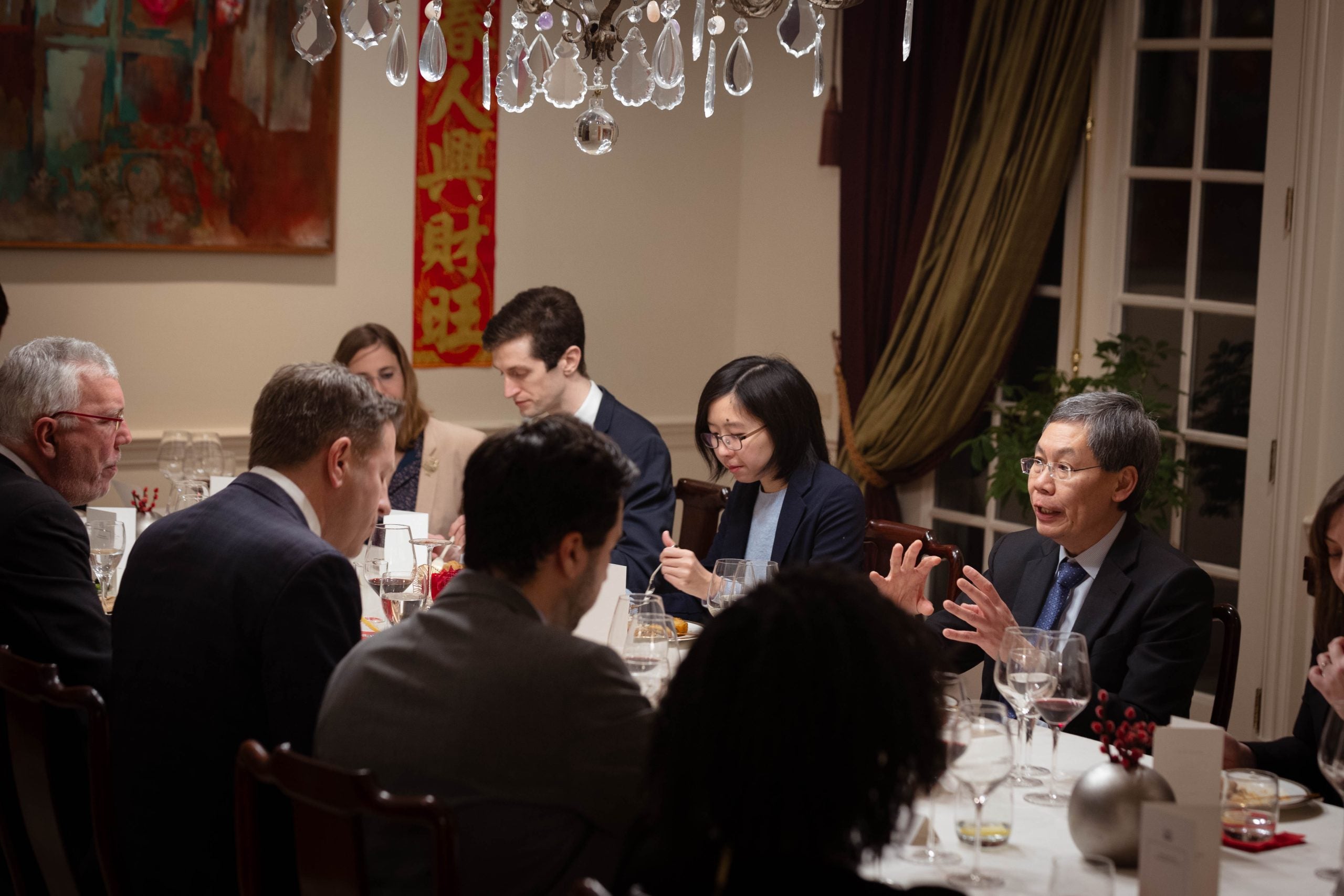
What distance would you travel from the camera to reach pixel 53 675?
6.50 ft

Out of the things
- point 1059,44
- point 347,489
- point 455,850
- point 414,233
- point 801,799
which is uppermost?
point 1059,44

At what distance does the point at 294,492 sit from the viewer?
92.0 inches

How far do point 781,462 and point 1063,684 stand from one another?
1.52 metres

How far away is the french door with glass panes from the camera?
4.27 meters

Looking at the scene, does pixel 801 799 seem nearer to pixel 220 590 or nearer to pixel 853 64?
pixel 220 590

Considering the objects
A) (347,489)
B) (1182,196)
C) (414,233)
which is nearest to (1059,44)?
(1182,196)

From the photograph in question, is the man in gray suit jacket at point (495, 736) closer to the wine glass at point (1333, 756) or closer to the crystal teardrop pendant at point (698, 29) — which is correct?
the wine glass at point (1333, 756)

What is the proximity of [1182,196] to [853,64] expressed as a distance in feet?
4.53

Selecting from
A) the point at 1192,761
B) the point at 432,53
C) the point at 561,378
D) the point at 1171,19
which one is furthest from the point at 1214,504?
the point at 432,53

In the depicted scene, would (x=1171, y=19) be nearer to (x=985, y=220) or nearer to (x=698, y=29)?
(x=985, y=220)

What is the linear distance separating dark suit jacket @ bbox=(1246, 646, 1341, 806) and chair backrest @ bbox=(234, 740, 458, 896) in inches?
57.9

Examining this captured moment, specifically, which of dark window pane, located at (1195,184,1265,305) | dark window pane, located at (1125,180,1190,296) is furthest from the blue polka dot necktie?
dark window pane, located at (1125,180,1190,296)

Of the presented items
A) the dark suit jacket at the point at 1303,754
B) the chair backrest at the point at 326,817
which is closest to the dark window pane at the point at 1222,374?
the dark suit jacket at the point at 1303,754

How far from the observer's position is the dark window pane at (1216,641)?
449 centimetres
